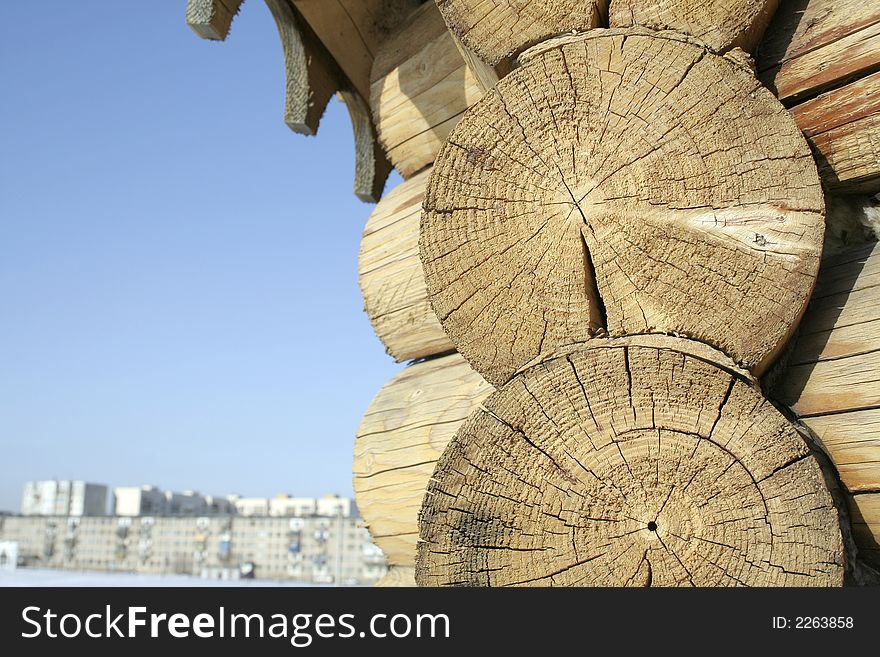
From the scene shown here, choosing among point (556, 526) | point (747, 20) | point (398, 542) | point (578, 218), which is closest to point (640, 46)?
point (747, 20)

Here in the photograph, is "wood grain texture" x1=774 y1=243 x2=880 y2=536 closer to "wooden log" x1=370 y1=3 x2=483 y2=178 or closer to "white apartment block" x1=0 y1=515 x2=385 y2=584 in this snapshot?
"wooden log" x1=370 y1=3 x2=483 y2=178

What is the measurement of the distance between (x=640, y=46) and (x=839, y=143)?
459 mm

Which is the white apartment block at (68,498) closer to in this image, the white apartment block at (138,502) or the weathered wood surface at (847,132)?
the white apartment block at (138,502)

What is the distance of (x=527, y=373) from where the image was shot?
1532 mm

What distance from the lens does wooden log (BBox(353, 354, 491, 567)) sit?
2.19 metres

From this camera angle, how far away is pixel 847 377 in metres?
1.46

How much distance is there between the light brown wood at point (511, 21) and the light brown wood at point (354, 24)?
1.09 meters

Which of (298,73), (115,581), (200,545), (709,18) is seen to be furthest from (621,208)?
(200,545)

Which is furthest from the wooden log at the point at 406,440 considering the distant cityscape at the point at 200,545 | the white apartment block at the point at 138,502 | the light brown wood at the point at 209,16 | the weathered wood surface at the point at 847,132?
the white apartment block at the point at 138,502

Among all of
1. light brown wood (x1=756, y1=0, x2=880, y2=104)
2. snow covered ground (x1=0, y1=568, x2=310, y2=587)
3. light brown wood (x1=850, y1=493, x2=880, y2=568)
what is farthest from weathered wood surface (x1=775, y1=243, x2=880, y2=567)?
snow covered ground (x1=0, y1=568, x2=310, y2=587)

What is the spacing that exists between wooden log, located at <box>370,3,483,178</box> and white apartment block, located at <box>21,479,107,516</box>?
208ft
